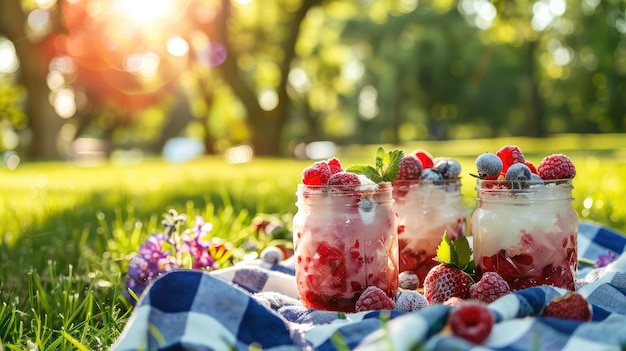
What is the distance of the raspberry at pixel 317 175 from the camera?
2064 mm

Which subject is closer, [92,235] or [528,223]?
[528,223]

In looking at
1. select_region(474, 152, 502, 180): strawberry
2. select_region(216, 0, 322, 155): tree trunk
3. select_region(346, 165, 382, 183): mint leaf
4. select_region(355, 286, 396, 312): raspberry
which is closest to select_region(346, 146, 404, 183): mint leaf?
select_region(346, 165, 382, 183): mint leaf

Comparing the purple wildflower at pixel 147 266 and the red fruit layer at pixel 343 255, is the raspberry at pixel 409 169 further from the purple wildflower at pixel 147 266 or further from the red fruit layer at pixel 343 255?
the purple wildflower at pixel 147 266

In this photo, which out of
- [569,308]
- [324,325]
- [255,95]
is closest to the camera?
[569,308]

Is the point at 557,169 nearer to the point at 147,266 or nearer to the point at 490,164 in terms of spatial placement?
the point at 490,164

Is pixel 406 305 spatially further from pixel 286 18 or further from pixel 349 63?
pixel 349 63

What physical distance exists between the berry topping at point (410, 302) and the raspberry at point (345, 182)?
1.11ft

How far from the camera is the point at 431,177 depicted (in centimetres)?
246

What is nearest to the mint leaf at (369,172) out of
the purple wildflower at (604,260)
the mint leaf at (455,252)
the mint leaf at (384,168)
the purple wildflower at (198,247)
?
Result: the mint leaf at (384,168)

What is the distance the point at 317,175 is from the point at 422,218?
563mm

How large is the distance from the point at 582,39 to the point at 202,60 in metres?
20.8

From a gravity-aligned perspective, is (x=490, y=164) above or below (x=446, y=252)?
above

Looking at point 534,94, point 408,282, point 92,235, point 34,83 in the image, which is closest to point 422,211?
→ point 408,282

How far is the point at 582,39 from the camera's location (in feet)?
109
